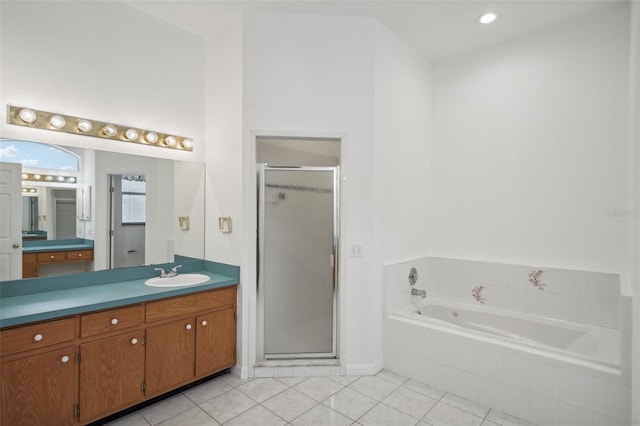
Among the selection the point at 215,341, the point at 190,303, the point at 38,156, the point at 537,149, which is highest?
the point at 537,149

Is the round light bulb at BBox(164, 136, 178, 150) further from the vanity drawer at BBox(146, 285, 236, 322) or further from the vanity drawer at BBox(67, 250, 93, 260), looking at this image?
the vanity drawer at BBox(146, 285, 236, 322)

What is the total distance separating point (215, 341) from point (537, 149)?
327 centimetres

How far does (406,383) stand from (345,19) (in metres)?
3.06

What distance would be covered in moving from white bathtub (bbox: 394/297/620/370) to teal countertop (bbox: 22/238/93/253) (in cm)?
255

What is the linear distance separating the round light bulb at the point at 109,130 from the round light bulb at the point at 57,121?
0.25 metres

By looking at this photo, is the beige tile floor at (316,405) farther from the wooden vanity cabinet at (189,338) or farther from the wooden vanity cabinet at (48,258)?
the wooden vanity cabinet at (48,258)

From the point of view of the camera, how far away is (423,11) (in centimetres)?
262

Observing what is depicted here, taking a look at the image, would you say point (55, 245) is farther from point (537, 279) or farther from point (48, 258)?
point (537, 279)

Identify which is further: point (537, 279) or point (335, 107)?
point (537, 279)

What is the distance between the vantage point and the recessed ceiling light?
8.75 feet

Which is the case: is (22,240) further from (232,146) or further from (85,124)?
(232,146)

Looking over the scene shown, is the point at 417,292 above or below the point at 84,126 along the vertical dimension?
below

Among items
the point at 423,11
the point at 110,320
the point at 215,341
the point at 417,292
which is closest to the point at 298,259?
the point at 215,341

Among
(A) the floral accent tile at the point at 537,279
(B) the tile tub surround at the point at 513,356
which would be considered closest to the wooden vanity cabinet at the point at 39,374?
(B) the tile tub surround at the point at 513,356
